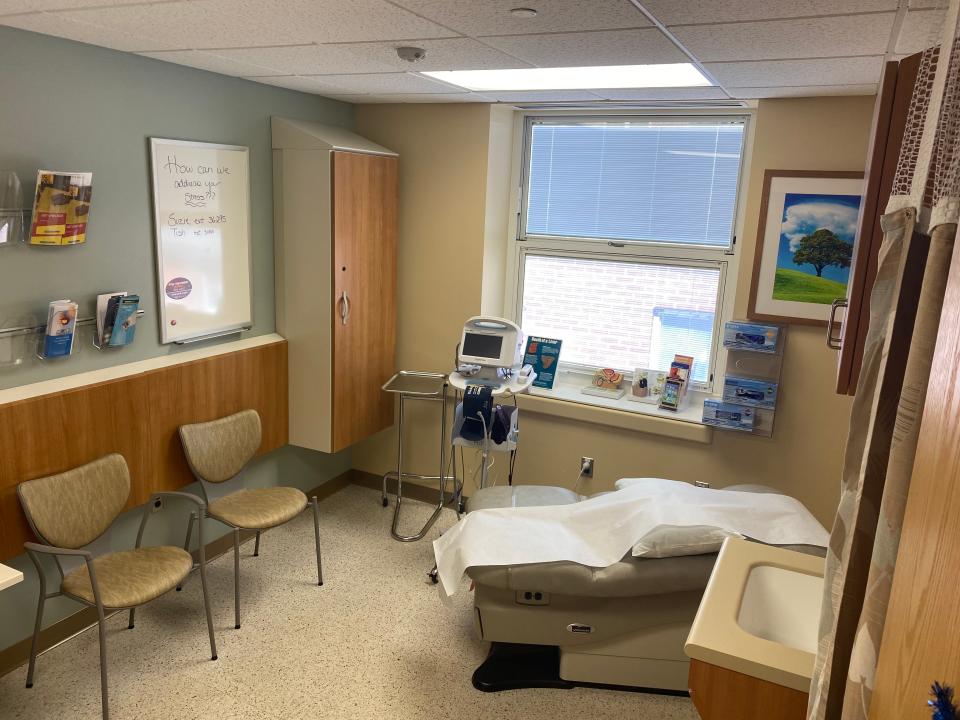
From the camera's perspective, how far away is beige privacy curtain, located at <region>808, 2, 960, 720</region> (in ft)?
3.06

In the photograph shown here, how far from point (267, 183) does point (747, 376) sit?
259cm

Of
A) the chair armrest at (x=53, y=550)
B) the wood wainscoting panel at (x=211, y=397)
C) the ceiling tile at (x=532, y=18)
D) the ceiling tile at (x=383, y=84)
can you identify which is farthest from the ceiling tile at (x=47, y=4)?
the chair armrest at (x=53, y=550)

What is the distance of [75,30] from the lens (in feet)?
8.08

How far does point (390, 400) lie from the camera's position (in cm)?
436

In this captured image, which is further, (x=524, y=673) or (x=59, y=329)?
(x=524, y=673)

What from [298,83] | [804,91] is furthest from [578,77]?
[298,83]

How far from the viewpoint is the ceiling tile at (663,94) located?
320 cm

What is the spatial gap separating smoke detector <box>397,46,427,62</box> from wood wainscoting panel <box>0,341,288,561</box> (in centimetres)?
165

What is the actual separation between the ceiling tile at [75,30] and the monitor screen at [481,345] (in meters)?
1.96

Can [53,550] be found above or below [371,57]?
below

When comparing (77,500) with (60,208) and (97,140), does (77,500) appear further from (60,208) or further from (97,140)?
(97,140)

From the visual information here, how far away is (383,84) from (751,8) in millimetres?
1934

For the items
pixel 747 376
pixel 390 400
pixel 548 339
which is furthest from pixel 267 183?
pixel 747 376

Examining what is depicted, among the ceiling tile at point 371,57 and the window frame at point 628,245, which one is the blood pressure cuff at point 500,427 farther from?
the ceiling tile at point 371,57
